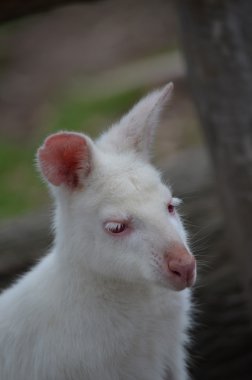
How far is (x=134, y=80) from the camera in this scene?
25.7ft

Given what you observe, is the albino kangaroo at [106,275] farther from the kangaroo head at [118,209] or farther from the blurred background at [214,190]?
the blurred background at [214,190]

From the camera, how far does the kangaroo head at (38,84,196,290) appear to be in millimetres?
2449

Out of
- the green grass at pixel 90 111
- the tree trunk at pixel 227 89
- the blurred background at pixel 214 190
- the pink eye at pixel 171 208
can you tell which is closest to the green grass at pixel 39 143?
the green grass at pixel 90 111

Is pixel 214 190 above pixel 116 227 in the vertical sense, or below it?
above

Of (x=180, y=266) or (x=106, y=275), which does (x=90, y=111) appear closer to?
(x=106, y=275)

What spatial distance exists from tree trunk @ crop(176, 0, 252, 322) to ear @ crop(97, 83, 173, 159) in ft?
2.72

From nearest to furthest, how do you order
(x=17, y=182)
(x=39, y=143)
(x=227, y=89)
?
(x=227, y=89) → (x=17, y=182) → (x=39, y=143)

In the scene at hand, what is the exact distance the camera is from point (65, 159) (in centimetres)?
257

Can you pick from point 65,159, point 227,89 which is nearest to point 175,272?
point 65,159

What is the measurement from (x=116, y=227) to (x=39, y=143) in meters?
4.87

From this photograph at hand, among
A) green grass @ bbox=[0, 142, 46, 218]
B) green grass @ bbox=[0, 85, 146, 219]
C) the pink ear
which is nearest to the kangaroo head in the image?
the pink ear

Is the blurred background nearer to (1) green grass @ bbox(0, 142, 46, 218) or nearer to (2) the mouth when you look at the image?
(2) the mouth

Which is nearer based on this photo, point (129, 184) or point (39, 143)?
point (129, 184)

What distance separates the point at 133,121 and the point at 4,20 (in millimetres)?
1074
